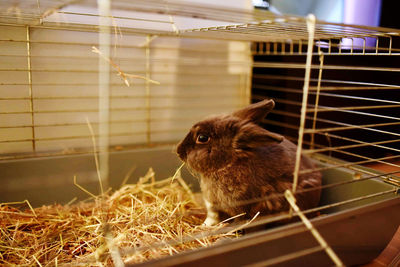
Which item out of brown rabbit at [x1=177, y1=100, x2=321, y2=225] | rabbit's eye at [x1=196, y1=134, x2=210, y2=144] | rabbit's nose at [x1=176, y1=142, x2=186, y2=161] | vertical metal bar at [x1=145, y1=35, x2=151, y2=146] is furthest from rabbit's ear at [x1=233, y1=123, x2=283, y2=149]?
vertical metal bar at [x1=145, y1=35, x2=151, y2=146]

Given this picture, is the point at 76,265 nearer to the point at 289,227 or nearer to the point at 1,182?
the point at 289,227

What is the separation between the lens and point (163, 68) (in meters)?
2.51

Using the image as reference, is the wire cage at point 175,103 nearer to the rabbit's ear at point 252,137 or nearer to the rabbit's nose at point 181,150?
the rabbit's ear at point 252,137

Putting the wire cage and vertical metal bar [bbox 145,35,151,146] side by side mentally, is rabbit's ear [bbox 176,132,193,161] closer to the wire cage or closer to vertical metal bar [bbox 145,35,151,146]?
the wire cage

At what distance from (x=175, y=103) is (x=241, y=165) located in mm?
1261

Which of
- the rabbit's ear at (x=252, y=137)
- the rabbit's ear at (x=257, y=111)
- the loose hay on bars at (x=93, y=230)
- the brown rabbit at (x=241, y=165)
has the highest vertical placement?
the rabbit's ear at (x=257, y=111)

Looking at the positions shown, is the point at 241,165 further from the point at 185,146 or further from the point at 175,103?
the point at 175,103

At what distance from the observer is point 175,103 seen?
2.62 metres

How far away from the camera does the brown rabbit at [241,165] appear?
1.43 m

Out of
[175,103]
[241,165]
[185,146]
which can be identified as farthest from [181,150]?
[175,103]

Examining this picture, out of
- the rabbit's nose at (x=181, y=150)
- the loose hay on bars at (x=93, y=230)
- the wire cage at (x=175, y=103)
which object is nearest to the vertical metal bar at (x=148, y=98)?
the wire cage at (x=175, y=103)

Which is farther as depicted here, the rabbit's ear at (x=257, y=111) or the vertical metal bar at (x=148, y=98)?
the vertical metal bar at (x=148, y=98)

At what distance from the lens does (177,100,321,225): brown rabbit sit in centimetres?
143

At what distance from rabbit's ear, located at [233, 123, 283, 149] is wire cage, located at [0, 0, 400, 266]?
210mm
